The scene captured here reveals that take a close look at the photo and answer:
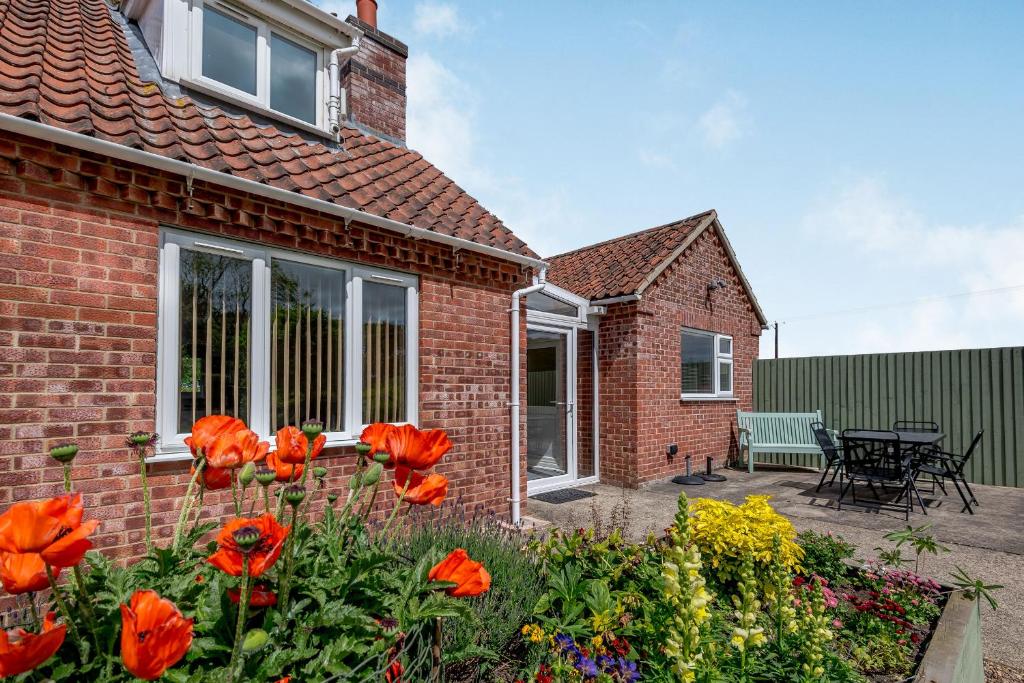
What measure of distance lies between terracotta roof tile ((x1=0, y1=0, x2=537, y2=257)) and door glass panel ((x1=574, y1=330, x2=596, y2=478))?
10.6 ft

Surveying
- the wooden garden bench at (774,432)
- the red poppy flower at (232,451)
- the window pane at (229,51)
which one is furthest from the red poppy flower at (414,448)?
the wooden garden bench at (774,432)

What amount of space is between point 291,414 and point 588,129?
16.7ft

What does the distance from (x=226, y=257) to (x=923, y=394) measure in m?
11.4

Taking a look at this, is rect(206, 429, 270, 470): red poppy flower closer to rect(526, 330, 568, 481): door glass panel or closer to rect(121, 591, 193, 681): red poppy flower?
rect(121, 591, 193, 681): red poppy flower

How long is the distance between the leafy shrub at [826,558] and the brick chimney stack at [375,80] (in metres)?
6.82

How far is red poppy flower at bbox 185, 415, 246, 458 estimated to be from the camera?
160 cm

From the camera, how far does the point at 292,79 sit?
5.64 meters

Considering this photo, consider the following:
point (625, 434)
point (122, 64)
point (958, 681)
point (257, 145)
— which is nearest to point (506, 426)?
point (625, 434)

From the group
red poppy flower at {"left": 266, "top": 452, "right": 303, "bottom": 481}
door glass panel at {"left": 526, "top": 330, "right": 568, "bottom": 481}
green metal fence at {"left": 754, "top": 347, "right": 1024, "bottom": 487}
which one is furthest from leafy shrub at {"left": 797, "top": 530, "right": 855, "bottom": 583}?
green metal fence at {"left": 754, "top": 347, "right": 1024, "bottom": 487}

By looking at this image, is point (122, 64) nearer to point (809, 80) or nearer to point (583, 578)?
point (583, 578)

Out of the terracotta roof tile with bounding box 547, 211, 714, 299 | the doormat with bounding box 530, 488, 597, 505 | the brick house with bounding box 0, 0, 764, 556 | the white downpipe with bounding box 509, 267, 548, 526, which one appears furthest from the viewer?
the terracotta roof tile with bounding box 547, 211, 714, 299

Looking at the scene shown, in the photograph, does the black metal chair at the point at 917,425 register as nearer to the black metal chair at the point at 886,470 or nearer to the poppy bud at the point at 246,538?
the black metal chair at the point at 886,470

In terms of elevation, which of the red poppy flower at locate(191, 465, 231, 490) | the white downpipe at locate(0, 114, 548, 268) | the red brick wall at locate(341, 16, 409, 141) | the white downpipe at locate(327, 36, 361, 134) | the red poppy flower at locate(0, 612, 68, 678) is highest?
the red brick wall at locate(341, 16, 409, 141)

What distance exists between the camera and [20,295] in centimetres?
321
